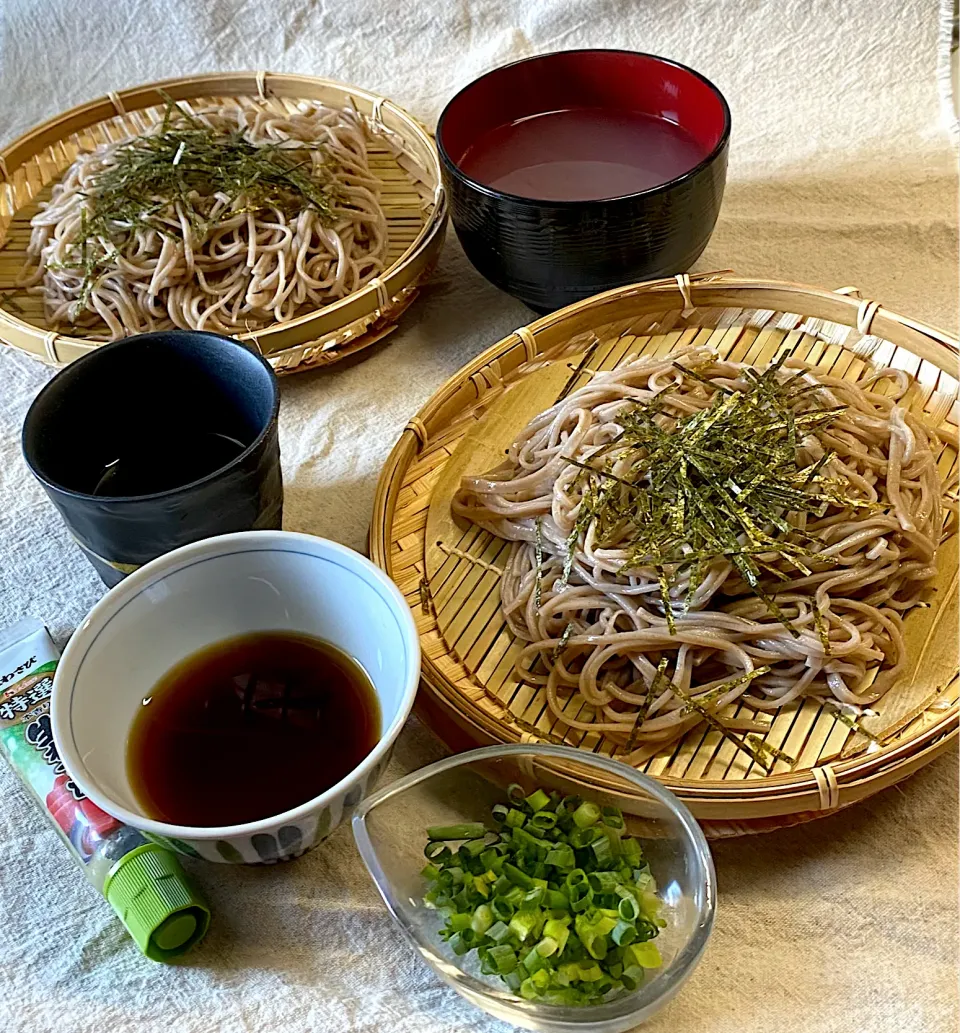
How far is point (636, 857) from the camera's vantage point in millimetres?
1085

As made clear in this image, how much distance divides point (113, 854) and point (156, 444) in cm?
55

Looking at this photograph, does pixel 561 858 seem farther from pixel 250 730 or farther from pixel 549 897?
pixel 250 730

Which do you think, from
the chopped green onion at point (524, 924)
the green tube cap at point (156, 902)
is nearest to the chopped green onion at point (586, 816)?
the chopped green onion at point (524, 924)

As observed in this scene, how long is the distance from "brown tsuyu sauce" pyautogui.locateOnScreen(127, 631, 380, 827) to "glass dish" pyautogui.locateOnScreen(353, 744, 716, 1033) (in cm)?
8

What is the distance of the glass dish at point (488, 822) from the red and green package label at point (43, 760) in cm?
30

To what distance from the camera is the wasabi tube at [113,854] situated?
3.66 feet

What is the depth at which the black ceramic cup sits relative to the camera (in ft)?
4.05

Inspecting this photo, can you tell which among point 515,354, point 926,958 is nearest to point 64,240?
point 515,354

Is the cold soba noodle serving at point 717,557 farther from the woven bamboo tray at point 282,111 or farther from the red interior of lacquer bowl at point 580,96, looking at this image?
the red interior of lacquer bowl at point 580,96

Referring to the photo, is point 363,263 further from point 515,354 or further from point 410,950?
Result: point 410,950

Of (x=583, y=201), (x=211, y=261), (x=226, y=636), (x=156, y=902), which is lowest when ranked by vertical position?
(x=156, y=902)

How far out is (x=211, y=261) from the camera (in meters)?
1.82

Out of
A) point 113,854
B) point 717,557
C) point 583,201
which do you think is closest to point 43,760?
point 113,854

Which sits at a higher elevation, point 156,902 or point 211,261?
point 211,261
